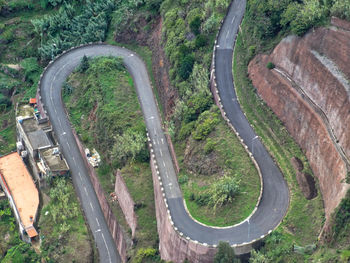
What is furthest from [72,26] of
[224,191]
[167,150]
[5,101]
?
[224,191]

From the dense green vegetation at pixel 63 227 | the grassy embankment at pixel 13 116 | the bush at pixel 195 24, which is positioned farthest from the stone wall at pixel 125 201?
the bush at pixel 195 24

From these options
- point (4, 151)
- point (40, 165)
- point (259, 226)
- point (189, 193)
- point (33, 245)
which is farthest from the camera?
point (4, 151)

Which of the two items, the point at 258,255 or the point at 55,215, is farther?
the point at 55,215

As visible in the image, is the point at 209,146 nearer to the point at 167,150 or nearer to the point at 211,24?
the point at 167,150

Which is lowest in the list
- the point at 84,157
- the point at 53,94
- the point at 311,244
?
the point at 311,244

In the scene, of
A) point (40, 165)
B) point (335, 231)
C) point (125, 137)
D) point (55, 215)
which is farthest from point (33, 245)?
point (335, 231)

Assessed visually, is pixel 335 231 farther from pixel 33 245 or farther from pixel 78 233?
pixel 33 245

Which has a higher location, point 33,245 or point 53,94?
point 53,94

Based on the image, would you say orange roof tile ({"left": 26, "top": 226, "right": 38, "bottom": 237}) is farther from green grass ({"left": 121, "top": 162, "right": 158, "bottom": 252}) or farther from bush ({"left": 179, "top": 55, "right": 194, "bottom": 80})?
bush ({"left": 179, "top": 55, "right": 194, "bottom": 80})
